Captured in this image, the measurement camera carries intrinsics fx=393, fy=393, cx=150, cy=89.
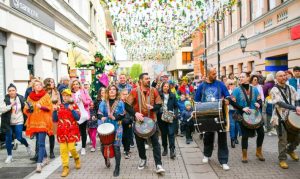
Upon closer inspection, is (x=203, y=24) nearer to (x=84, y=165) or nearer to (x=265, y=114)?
(x=265, y=114)

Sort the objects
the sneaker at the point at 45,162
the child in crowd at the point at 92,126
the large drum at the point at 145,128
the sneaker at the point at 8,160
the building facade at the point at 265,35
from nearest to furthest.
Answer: the large drum at the point at 145,128, the sneaker at the point at 45,162, the sneaker at the point at 8,160, the child in crowd at the point at 92,126, the building facade at the point at 265,35

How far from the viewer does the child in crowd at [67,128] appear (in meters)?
7.02

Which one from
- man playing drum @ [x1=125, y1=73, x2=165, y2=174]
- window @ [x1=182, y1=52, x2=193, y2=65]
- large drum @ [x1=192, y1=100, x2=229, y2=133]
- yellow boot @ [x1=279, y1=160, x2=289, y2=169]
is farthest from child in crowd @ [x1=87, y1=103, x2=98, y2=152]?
window @ [x1=182, y1=52, x2=193, y2=65]

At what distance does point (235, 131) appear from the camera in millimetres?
9602

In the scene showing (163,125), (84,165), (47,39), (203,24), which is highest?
(203,24)

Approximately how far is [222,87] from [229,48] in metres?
20.6

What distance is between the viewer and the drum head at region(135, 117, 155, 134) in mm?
6789

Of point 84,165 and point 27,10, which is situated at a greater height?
point 27,10

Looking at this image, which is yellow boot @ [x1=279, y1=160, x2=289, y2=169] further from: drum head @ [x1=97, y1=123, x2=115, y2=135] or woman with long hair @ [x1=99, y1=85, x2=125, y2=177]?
drum head @ [x1=97, y1=123, x2=115, y2=135]

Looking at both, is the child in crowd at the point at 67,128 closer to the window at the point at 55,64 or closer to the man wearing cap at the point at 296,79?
the man wearing cap at the point at 296,79

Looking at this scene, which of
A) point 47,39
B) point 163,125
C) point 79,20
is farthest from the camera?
point 79,20

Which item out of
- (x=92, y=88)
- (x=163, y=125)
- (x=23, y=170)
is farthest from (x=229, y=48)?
(x=23, y=170)

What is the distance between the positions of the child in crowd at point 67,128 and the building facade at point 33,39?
4489 millimetres

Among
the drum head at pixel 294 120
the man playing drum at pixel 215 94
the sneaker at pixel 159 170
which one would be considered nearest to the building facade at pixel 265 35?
the drum head at pixel 294 120
